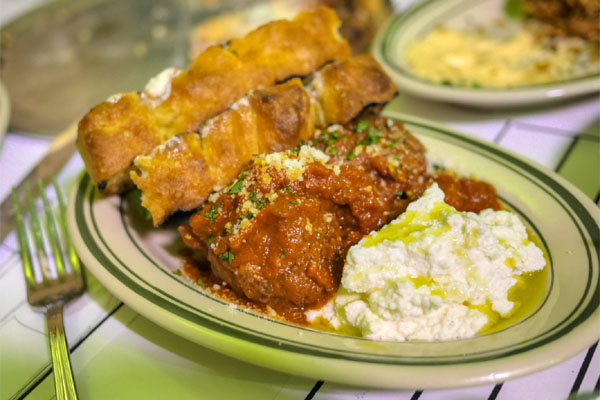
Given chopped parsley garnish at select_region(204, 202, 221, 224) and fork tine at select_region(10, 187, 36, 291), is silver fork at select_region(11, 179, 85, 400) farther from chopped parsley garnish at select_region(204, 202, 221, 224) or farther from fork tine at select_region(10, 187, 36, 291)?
chopped parsley garnish at select_region(204, 202, 221, 224)

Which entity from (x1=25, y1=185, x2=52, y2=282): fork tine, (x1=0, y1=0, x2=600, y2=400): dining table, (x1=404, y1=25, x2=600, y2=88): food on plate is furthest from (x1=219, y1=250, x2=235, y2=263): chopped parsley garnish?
(x1=404, y1=25, x2=600, y2=88): food on plate

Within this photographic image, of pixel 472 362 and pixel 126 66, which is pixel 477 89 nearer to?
pixel 472 362

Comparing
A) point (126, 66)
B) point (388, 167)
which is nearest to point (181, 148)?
point (388, 167)

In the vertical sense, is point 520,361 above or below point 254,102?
below

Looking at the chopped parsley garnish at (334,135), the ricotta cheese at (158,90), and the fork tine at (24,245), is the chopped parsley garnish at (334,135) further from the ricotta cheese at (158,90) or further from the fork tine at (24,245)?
the fork tine at (24,245)

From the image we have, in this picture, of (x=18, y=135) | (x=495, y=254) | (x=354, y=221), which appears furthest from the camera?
(x=18, y=135)

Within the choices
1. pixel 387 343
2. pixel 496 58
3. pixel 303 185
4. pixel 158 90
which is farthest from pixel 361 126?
pixel 496 58
